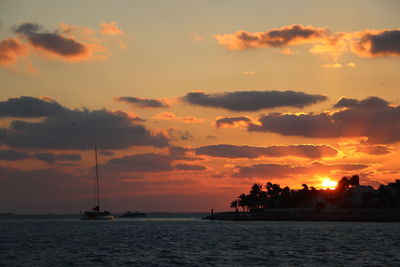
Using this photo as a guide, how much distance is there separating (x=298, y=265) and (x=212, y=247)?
85.7 feet

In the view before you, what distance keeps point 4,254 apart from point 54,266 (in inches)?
702

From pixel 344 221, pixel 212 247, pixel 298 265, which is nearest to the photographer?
pixel 298 265

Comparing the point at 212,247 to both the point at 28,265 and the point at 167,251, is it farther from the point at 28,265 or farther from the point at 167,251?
the point at 28,265

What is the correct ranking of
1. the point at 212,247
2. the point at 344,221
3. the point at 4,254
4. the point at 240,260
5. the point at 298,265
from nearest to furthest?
1. the point at 298,265
2. the point at 240,260
3. the point at 4,254
4. the point at 212,247
5. the point at 344,221

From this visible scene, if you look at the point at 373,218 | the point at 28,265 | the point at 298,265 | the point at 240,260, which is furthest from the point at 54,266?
the point at 373,218

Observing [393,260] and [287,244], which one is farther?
[287,244]

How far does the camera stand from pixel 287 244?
86.8 metres

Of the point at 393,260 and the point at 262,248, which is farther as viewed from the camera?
the point at 262,248

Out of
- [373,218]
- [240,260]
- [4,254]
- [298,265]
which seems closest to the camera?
[298,265]

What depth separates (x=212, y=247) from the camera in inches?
3263

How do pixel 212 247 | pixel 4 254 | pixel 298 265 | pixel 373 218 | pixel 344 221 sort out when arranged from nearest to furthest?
1. pixel 298 265
2. pixel 4 254
3. pixel 212 247
4. pixel 373 218
5. pixel 344 221

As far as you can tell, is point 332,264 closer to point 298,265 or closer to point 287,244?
point 298,265

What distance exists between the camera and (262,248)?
262 ft

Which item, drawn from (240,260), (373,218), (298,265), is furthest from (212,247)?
(373,218)
